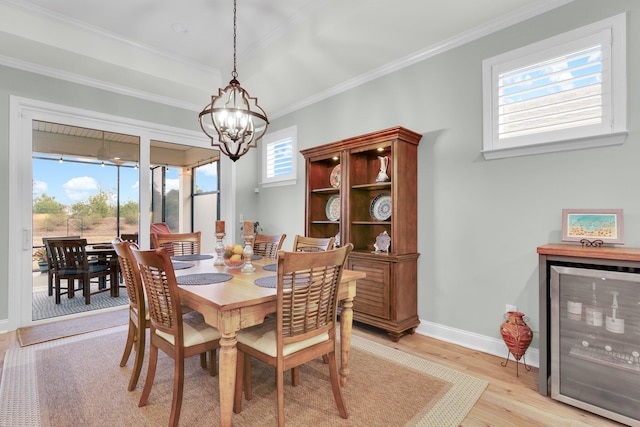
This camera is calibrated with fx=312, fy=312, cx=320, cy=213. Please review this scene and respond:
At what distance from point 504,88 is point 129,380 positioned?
12.1 feet

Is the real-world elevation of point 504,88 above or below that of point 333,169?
above

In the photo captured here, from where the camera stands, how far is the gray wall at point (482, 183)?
2170mm

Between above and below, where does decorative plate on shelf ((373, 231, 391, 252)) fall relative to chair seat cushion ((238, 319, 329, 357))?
above

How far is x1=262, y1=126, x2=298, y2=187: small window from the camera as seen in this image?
465 cm

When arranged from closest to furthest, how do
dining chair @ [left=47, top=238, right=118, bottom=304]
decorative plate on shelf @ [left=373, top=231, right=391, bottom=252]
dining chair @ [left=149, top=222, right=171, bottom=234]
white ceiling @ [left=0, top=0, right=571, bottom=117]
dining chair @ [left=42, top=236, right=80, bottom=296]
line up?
white ceiling @ [left=0, top=0, right=571, bottom=117]
decorative plate on shelf @ [left=373, top=231, right=391, bottom=252]
dining chair @ [left=42, top=236, right=80, bottom=296]
dining chair @ [left=47, top=238, right=118, bottom=304]
dining chair @ [left=149, top=222, right=171, bottom=234]

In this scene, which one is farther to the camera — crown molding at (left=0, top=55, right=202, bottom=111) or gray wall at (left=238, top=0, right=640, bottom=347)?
crown molding at (left=0, top=55, right=202, bottom=111)

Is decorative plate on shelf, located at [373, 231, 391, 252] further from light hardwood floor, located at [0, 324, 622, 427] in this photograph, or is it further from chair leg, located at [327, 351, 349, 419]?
chair leg, located at [327, 351, 349, 419]

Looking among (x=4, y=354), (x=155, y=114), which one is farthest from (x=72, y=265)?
(x=155, y=114)

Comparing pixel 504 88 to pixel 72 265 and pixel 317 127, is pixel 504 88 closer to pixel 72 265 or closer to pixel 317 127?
pixel 317 127

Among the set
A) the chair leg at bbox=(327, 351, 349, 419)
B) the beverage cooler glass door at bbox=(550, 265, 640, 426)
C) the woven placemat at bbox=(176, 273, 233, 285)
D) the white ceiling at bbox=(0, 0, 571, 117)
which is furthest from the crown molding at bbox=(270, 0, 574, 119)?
the chair leg at bbox=(327, 351, 349, 419)

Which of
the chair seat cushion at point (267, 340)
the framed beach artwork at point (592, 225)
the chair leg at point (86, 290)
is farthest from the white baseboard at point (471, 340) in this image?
the chair leg at point (86, 290)

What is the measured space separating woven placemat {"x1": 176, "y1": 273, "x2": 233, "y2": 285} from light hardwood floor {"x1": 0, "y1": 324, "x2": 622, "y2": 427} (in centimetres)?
165

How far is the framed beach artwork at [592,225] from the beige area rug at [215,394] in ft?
4.08

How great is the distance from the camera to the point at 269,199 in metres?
5.07
